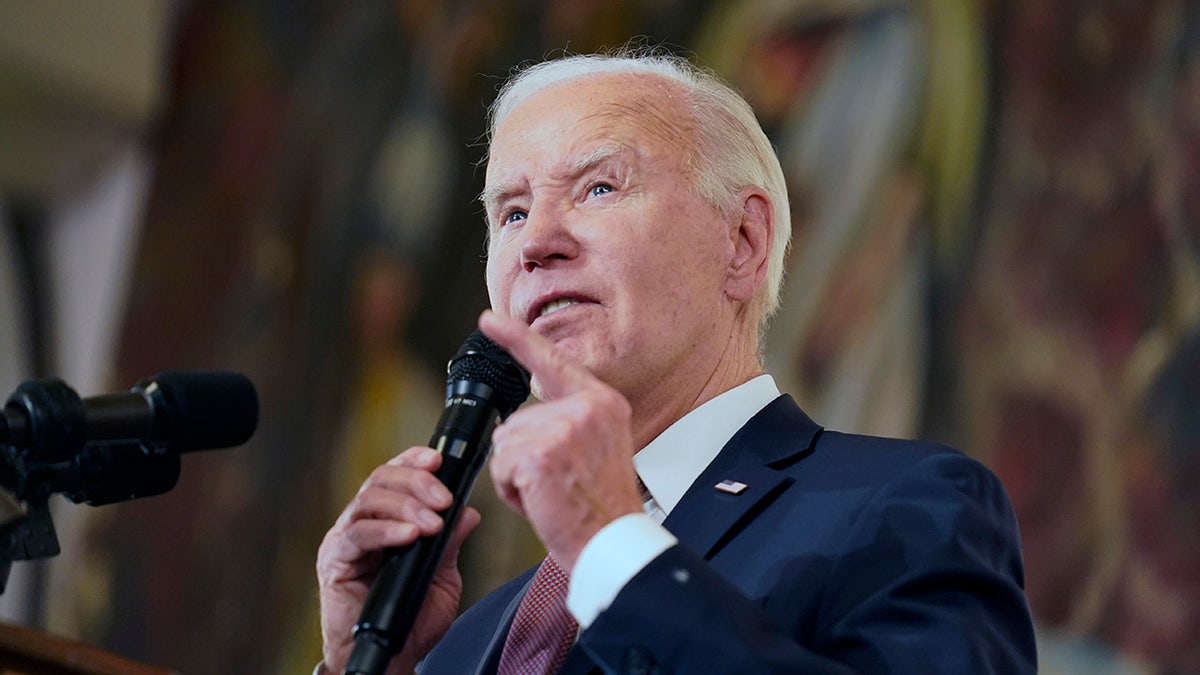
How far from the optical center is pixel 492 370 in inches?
85.8

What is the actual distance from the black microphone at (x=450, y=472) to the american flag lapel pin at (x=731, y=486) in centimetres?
39

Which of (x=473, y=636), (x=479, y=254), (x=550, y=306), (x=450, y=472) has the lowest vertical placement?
(x=473, y=636)

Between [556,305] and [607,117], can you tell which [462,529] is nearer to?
[556,305]

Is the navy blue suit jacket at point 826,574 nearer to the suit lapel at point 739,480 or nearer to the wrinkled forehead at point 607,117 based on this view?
the suit lapel at point 739,480

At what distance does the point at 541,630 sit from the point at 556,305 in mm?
600

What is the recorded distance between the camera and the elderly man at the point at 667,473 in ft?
6.25

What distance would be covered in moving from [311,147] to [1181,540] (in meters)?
4.81

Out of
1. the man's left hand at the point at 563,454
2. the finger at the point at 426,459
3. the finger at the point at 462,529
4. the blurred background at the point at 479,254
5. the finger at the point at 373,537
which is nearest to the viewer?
the man's left hand at the point at 563,454

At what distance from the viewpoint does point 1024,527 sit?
456cm

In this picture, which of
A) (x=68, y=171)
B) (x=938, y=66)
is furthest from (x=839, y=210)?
(x=68, y=171)

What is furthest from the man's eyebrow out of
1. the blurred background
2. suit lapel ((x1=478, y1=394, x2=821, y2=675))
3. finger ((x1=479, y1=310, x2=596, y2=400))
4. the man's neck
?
the blurred background

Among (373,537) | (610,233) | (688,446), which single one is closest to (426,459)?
→ (373,537)

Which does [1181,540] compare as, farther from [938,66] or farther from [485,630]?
[485,630]

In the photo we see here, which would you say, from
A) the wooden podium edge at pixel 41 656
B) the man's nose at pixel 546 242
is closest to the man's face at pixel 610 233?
the man's nose at pixel 546 242
